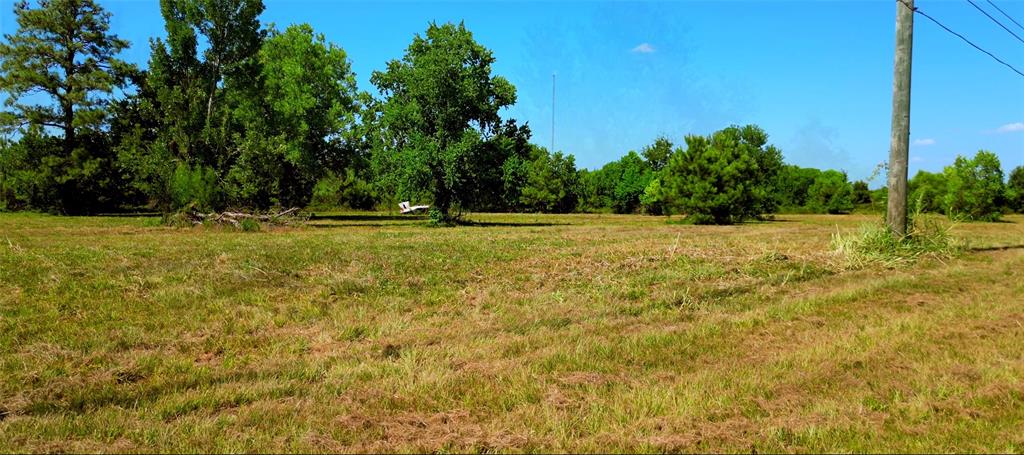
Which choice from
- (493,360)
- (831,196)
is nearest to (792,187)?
(831,196)

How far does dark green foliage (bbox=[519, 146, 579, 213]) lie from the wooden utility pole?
168 ft

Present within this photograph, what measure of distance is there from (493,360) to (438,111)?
27.0 metres

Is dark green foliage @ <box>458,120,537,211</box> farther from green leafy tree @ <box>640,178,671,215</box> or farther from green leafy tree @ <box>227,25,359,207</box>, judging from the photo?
green leafy tree @ <box>640,178,671,215</box>

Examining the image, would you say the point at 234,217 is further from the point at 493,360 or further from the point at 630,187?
the point at 630,187

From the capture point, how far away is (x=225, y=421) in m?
3.90

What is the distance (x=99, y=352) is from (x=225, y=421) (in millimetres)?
2508

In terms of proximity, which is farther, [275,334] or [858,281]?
[858,281]

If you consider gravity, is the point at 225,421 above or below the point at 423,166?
below

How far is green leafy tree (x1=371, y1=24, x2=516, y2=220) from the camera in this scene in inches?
1181

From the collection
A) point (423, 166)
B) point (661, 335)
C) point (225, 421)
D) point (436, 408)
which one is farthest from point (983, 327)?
point (423, 166)

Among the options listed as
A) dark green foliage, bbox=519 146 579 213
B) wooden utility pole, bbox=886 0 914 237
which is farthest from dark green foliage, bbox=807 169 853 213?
wooden utility pole, bbox=886 0 914 237

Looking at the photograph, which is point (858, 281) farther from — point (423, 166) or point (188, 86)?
point (188, 86)

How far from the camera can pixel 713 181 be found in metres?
35.8

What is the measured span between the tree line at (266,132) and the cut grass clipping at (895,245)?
3.50m
